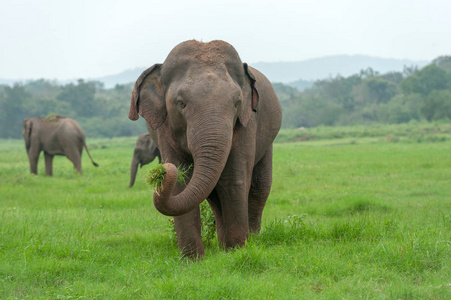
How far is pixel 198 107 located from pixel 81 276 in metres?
1.91

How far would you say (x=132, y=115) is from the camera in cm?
602

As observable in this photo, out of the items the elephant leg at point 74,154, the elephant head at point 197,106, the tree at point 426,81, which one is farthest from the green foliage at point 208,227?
the tree at point 426,81

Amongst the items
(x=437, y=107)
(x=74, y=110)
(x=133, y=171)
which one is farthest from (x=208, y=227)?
(x=74, y=110)

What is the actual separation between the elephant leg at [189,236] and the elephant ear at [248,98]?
1090 mm

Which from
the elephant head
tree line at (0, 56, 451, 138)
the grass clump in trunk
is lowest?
tree line at (0, 56, 451, 138)

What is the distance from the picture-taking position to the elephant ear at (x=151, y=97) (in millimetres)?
5711

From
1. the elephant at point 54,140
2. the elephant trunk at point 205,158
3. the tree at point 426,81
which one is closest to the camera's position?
the elephant trunk at point 205,158

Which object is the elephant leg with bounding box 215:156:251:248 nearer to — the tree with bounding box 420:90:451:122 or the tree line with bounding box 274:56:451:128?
the tree line with bounding box 274:56:451:128

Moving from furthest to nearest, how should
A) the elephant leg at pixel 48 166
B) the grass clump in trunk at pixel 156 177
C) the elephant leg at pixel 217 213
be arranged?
the elephant leg at pixel 48 166, the elephant leg at pixel 217 213, the grass clump in trunk at pixel 156 177

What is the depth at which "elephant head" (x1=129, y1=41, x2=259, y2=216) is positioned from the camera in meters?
5.00

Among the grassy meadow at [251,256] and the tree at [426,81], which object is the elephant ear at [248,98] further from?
the tree at [426,81]

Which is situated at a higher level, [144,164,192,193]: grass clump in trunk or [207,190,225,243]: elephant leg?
[144,164,192,193]: grass clump in trunk

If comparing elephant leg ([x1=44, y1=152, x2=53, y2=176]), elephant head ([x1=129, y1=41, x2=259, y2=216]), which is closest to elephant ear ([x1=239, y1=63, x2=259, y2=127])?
elephant head ([x1=129, y1=41, x2=259, y2=216])

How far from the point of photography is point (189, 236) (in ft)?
18.8
